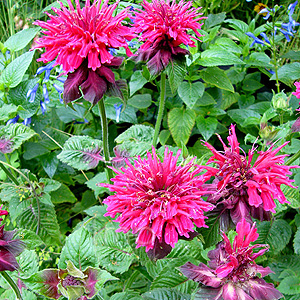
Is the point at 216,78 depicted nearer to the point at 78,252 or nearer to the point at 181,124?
the point at 181,124

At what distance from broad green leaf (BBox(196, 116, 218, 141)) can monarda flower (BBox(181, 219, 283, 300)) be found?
0.65 m

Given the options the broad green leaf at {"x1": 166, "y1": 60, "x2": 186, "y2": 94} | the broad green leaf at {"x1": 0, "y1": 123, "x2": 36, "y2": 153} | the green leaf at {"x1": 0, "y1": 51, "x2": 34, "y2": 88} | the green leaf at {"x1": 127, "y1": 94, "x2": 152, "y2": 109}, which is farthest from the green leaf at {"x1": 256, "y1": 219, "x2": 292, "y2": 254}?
the green leaf at {"x1": 0, "y1": 51, "x2": 34, "y2": 88}

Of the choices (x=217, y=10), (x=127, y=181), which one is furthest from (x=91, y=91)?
(x=217, y=10)

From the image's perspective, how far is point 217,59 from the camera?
3.73 feet

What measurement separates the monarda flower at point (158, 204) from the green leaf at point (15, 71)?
64 centimetres

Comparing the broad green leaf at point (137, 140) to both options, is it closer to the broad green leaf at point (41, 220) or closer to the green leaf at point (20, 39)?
the broad green leaf at point (41, 220)

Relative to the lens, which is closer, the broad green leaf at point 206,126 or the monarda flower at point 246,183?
the monarda flower at point 246,183

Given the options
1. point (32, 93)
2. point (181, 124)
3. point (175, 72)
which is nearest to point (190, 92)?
point (181, 124)

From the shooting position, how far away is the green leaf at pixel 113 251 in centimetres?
88

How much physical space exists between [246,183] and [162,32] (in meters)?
0.41

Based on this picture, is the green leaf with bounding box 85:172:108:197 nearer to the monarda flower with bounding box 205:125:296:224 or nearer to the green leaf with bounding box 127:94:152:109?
the green leaf with bounding box 127:94:152:109

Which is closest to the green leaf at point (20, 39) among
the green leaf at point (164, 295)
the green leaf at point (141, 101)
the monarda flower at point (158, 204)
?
the green leaf at point (141, 101)

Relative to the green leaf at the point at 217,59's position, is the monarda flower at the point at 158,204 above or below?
above

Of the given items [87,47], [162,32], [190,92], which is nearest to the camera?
[87,47]
